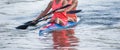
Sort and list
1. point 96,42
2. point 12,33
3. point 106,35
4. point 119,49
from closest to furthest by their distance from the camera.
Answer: point 119,49, point 96,42, point 106,35, point 12,33

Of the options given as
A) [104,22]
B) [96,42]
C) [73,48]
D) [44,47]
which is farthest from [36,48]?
[104,22]

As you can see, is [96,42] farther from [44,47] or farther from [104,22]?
[104,22]

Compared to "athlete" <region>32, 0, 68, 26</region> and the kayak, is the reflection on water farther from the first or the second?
"athlete" <region>32, 0, 68, 26</region>

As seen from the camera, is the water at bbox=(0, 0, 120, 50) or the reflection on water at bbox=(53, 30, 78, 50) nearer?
the reflection on water at bbox=(53, 30, 78, 50)

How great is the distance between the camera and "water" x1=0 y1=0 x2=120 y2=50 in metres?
13.4

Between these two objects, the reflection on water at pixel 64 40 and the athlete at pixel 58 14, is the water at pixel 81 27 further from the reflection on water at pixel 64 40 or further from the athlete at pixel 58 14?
the athlete at pixel 58 14

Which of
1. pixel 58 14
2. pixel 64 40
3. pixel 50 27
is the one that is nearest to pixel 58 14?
→ pixel 58 14

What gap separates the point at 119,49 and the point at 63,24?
14.4 ft

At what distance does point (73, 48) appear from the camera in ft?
41.8

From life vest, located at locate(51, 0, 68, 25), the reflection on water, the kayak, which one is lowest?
the reflection on water

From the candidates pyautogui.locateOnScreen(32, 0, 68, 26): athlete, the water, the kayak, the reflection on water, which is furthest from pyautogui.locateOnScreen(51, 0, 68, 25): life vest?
the water

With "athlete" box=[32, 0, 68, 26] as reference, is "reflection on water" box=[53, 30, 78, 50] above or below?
below

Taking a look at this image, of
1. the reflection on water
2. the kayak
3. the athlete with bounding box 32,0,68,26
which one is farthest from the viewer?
the athlete with bounding box 32,0,68,26

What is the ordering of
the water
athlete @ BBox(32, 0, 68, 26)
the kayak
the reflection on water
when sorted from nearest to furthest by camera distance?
the reflection on water, the water, the kayak, athlete @ BBox(32, 0, 68, 26)
